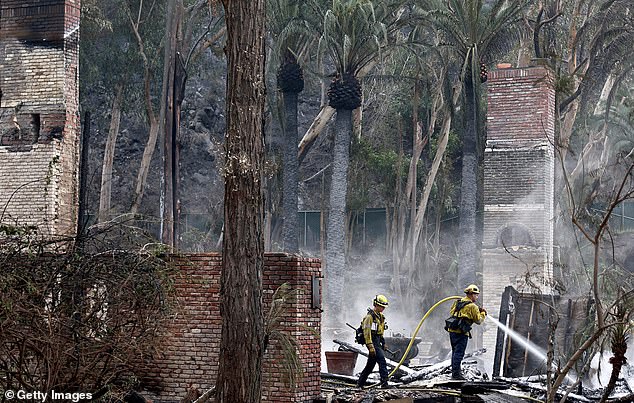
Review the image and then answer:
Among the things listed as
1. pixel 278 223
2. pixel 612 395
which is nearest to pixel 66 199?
pixel 612 395

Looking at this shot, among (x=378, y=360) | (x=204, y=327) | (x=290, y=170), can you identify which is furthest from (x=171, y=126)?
(x=204, y=327)

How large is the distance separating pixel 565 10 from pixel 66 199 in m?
21.8

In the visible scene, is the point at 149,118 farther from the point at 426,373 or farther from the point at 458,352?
the point at 458,352

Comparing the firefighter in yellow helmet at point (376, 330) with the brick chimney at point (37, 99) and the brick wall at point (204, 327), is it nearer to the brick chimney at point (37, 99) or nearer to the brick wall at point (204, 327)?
the brick wall at point (204, 327)

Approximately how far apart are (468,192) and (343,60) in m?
5.59

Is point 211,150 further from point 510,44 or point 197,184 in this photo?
point 510,44

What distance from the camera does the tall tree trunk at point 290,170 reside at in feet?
118

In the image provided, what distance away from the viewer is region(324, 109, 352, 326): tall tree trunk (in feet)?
116

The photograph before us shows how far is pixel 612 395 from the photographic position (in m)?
18.0

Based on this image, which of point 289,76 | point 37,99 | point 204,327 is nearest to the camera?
point 204,327

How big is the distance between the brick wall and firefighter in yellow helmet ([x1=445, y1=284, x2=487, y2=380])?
12.9ft

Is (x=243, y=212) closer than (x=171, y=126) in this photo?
Yes

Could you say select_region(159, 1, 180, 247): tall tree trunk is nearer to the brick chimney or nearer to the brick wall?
the brick chimney

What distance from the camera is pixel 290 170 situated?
3672 centimetres
